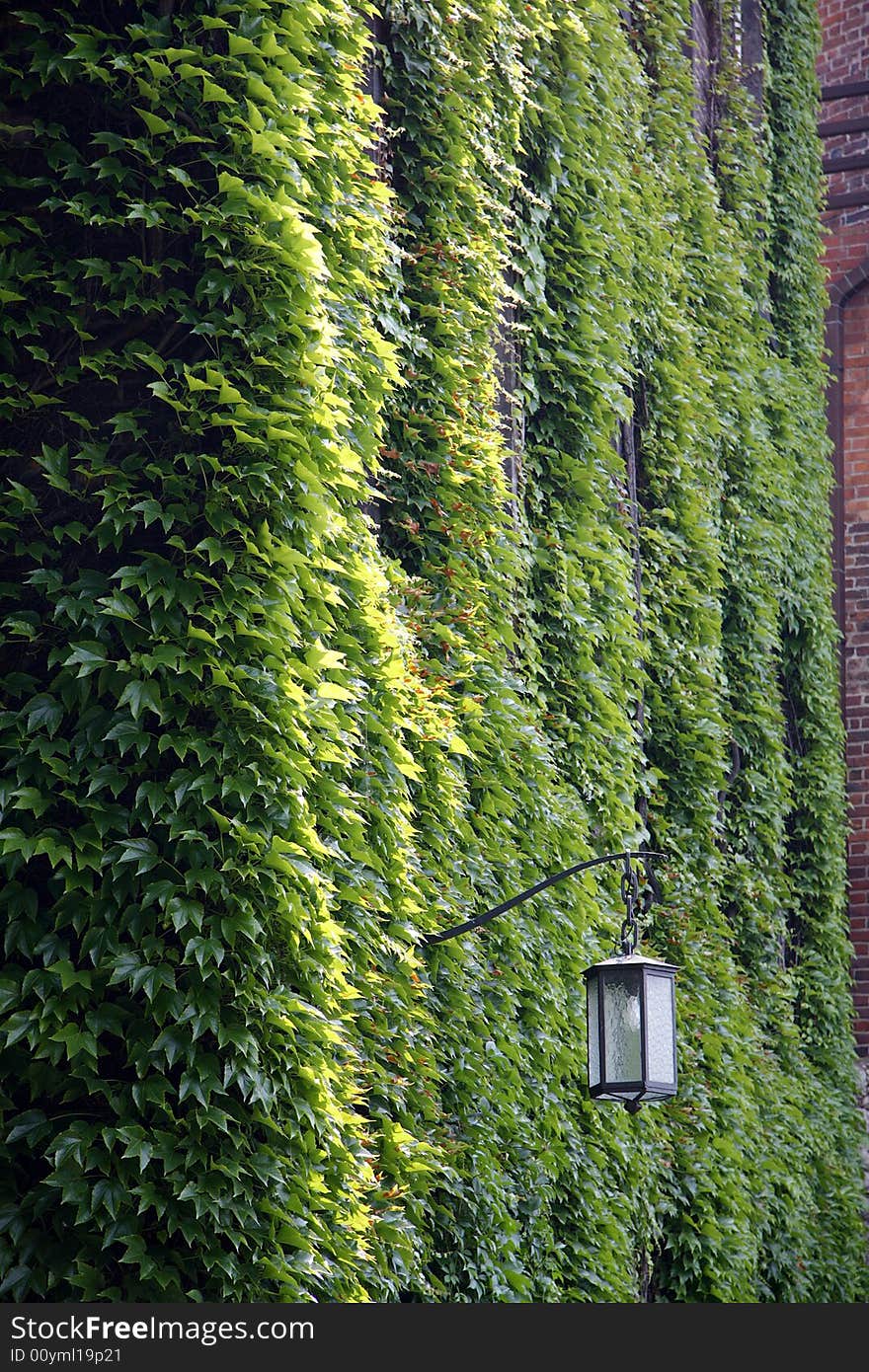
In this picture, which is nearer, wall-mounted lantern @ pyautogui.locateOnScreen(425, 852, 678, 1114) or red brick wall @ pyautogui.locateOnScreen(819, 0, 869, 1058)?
wall-mounted lantern @ pyautogui.locateOnScreen(425, 852, 678, 1114)

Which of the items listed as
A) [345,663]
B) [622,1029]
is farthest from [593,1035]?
[345,663]

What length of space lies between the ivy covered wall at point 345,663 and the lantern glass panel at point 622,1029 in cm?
45

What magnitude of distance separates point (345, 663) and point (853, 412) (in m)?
10.5

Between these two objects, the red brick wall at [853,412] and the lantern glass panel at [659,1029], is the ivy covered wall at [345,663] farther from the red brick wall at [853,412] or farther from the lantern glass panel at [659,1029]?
the red brick wall at [853,412]

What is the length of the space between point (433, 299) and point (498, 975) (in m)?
2.29

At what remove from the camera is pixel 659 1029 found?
573cm

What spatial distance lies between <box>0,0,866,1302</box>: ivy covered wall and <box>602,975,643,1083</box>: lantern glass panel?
45 centimetres

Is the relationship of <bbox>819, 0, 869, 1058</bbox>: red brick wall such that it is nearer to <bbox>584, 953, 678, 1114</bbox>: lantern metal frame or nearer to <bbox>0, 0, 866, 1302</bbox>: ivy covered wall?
<bbox>0, 0, 866, 1302</bbox>: ivy covered wall

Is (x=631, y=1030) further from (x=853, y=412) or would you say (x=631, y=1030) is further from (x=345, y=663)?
(x=853, y=412)

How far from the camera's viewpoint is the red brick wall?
45.7 feet

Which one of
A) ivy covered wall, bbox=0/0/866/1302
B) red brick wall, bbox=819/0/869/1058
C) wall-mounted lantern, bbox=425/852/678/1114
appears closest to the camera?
ivy covered wall, bbox=0/0/866/1302

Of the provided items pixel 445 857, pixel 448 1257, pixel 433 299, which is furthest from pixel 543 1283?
pixel 433 299

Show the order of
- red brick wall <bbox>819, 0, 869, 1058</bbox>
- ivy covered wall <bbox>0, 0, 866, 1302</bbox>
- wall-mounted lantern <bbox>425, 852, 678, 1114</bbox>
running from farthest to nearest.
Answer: red brick wall <bbox>819, 0, 869, 1058</bbox> < wall-mounted lantern <bbox>425, 852, 678, 1114</bbox> < ivy covered wall <bbox>0, 0, 866, 1302</bbox>

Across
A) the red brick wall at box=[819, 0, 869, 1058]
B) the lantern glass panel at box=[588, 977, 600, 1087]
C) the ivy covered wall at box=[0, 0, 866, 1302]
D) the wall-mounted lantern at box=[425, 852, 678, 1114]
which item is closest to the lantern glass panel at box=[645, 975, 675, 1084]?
the wall-mounted lantern at box=[425, 852, 678, 1114]
